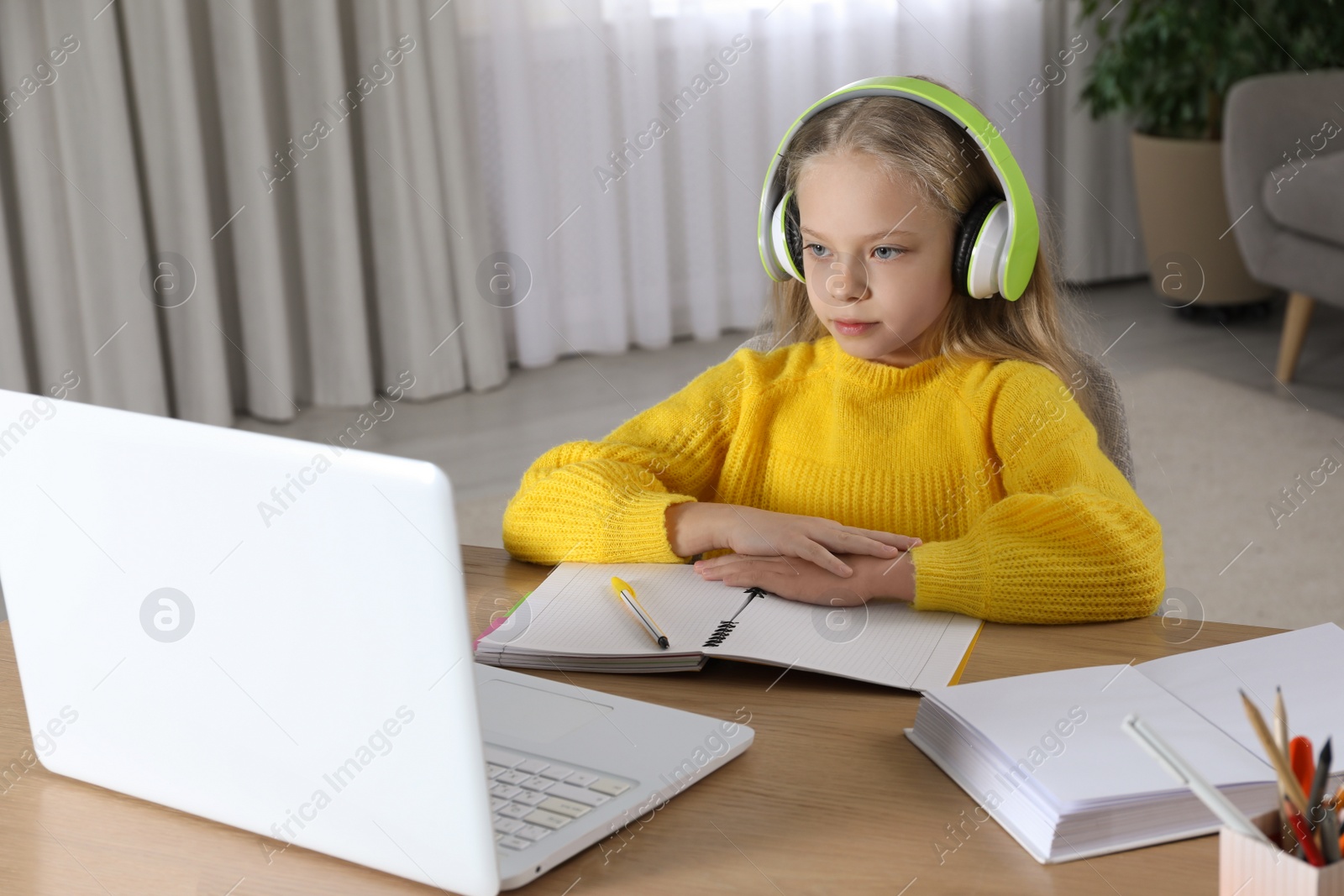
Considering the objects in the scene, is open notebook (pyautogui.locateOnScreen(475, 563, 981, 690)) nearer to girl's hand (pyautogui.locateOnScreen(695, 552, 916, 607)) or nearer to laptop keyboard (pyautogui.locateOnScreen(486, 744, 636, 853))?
girl's hand (pyautogui.locateOnScreen(695, 552, 916, 607))

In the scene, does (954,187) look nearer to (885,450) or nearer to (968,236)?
(968,236)

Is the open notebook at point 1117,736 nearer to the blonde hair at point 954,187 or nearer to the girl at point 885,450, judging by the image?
the girl at point 885,450

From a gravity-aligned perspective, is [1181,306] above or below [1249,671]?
below

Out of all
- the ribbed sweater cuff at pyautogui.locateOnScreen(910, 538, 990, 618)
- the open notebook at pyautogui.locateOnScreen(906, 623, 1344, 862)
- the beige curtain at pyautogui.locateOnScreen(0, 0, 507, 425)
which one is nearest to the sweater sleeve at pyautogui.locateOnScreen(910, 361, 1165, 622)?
the ribbed sweater cuff at pyautogui.locateOnScreen(910, 538, 990, 618)

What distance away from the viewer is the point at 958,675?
854mm

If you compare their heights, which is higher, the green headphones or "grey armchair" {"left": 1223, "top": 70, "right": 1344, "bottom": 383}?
the green headphones

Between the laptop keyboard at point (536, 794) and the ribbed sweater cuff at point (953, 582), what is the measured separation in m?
0.31

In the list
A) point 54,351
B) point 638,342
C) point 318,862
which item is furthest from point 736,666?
point 638,342

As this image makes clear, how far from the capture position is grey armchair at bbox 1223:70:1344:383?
2.96 meters

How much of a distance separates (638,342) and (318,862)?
9.83ft

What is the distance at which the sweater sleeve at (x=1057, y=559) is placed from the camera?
36.9 inches

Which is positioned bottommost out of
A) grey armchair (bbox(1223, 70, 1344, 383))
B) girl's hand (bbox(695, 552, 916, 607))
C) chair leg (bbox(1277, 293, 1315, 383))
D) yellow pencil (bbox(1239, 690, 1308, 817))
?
chair leg (bbox(1277, 293, 1315, 383))

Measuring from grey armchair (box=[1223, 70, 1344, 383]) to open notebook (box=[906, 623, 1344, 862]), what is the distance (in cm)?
241

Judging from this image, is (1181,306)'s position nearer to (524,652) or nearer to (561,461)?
(561,461)
